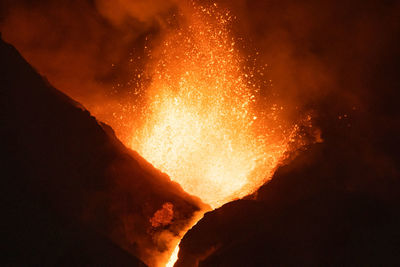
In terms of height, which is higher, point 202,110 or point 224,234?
point 202,110

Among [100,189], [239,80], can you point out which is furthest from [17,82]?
[239,80]

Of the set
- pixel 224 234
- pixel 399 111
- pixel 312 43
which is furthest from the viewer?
pixel 312 43

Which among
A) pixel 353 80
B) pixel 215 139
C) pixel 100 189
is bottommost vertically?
pixel 100 189

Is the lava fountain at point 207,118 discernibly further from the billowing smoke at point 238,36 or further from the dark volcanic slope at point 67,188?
the dark volcanic slope at point 67,188

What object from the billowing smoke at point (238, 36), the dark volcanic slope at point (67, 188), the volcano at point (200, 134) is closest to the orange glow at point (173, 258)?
the volcano at point (200, 134)

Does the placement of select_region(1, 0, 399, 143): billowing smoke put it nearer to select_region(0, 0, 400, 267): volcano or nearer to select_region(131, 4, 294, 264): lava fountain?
select_region(0, 0, 400, 267): volcano

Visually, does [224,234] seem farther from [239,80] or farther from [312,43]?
[312,43]

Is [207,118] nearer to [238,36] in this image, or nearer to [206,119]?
[206,119]

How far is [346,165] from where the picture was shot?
265 inches

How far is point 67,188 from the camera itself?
484 centimetres

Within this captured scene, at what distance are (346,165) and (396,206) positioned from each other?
1.06m

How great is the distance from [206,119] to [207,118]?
0.03 m

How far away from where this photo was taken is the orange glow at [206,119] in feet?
22.5

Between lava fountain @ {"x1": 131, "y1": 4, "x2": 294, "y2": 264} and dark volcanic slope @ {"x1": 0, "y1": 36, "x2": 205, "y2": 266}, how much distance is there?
1.32 m
